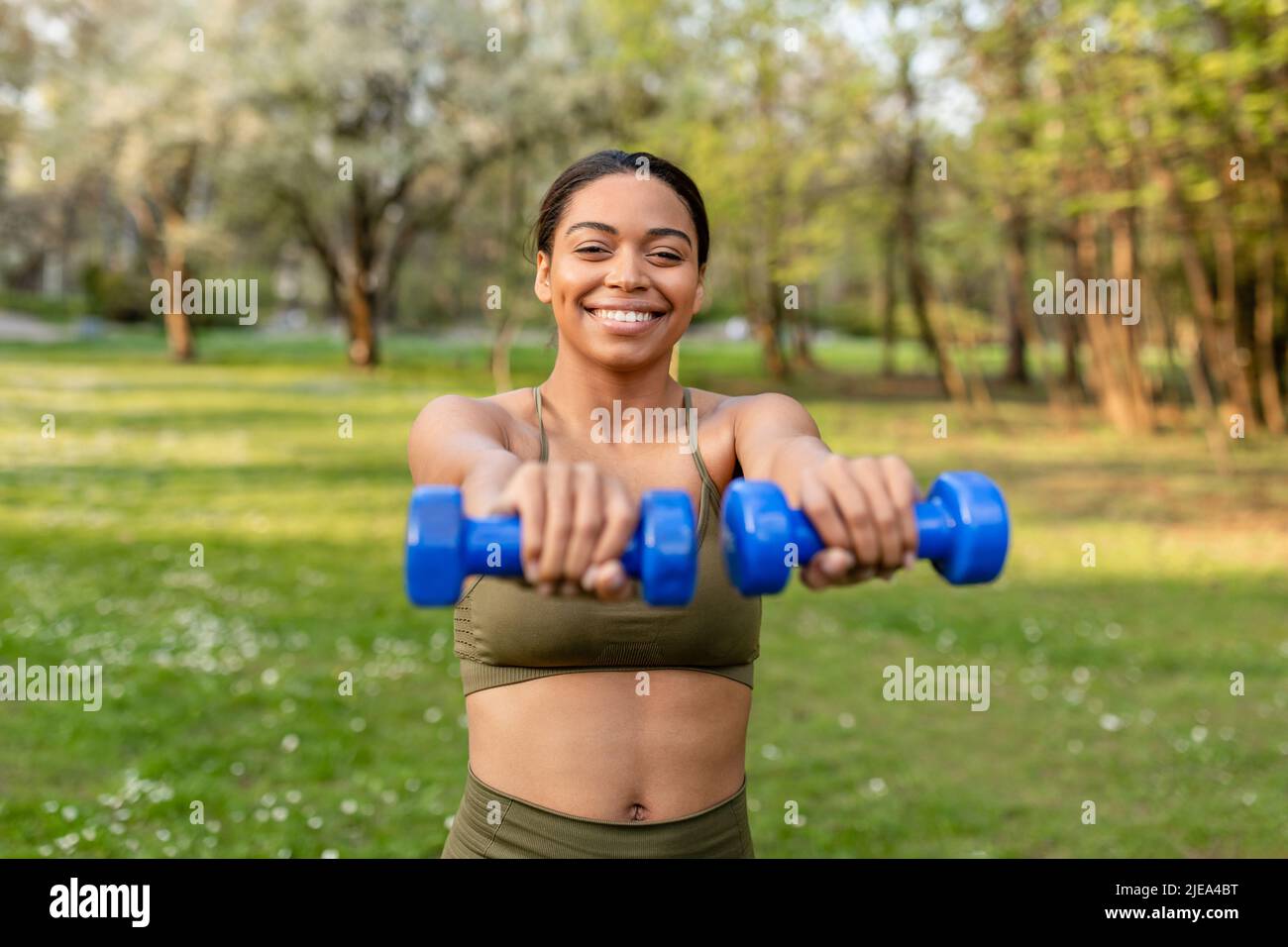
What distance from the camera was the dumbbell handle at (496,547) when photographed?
149 centimetres

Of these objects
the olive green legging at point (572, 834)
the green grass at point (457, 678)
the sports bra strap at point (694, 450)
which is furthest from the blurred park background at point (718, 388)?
the sports bra strap at point (694, 450)

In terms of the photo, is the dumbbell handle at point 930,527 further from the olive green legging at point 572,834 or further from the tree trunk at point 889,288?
the tree trunk at point 889,288

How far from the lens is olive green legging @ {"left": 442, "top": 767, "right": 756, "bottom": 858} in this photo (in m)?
2.23

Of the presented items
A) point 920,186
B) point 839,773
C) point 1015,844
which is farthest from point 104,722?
point 920,186

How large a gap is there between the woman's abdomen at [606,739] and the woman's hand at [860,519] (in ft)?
2.38

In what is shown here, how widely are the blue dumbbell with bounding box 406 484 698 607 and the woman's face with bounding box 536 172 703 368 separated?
0.71 m

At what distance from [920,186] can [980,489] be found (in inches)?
929

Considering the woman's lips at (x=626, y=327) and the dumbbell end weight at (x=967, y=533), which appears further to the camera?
the woman's lips at (x=626, y=327)

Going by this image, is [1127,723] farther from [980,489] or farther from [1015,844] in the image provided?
[980,489]

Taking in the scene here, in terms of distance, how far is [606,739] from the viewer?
7.30 ft

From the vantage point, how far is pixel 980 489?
1.68 m

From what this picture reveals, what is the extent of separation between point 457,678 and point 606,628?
21.6ft

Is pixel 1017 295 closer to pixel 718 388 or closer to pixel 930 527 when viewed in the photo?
pixel 718 388
